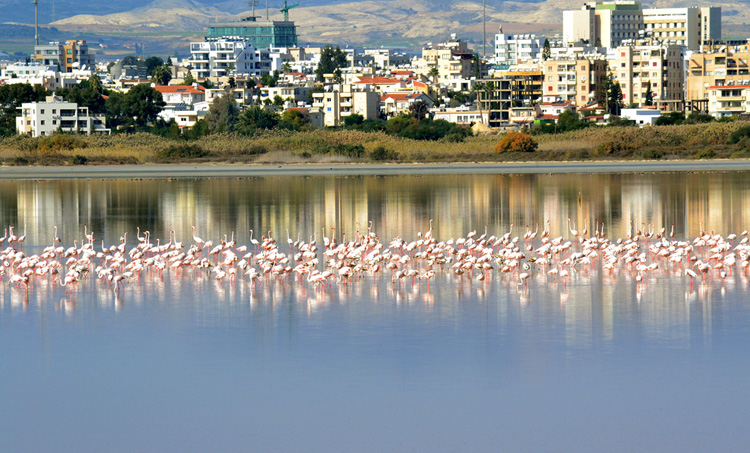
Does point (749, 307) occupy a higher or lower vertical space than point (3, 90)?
lower

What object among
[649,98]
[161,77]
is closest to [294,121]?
[649,98]

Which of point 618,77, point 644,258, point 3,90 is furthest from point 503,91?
point 644,258

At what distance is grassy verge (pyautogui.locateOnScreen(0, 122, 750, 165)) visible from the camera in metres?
73.5

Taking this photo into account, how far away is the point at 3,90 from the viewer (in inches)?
4316

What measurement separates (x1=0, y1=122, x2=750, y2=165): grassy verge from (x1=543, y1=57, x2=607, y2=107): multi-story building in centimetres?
4198

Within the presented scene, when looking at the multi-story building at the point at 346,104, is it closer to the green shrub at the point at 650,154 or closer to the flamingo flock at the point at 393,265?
the green shrub at the point at 650,154

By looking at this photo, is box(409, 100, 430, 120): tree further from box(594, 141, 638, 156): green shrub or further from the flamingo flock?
the flamingo flock

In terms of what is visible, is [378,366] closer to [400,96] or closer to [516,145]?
[516,145]

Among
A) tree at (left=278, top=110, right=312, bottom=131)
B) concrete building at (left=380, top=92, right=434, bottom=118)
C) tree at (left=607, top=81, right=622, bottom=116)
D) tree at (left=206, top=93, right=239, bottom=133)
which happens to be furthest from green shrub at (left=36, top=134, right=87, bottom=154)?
tree at (left=607, top=81, right=622, bottom=116)

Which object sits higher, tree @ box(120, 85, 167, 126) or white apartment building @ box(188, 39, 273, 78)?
white apartment building @ box(188, 39, 273, 78)

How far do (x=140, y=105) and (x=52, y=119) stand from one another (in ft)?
42.2

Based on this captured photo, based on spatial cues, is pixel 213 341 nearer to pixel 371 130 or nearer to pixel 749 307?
pixel 749 307

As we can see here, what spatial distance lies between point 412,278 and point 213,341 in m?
6.36

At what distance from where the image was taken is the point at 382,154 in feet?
251
